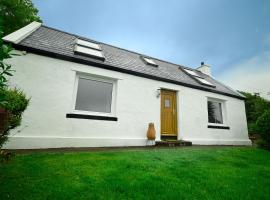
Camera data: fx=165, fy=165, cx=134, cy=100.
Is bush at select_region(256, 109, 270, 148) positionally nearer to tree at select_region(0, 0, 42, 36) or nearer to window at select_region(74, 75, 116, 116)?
window at select_region(74, 75, 116, 116)

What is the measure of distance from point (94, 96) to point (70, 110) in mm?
1199

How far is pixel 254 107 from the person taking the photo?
47.6ft

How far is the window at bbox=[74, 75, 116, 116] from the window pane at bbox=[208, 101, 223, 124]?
644 centimetres

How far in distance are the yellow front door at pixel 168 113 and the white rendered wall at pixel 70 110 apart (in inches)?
11.1

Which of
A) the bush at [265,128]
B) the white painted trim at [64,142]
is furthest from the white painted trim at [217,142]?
the white painted trim at [64,142]

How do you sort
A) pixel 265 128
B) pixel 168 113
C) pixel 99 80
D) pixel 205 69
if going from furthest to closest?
pixel 205 69 < pixel 168 113 < pixel 265 128 < pixel 99 80

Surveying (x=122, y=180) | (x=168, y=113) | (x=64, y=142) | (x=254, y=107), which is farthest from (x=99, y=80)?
(x=254, y=107)

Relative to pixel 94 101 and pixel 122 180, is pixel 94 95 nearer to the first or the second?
pixel 94 101

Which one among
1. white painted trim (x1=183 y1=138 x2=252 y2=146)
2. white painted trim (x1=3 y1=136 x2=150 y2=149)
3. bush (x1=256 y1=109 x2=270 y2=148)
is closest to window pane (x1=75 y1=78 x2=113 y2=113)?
white painted trim (x1=3 y1=136 x2=150 y2=149)

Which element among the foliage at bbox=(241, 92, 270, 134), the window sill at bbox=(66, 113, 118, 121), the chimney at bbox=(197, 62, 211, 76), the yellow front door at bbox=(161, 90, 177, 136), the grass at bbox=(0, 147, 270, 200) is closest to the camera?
the grass at bbox=(0, 147, 270, 200)

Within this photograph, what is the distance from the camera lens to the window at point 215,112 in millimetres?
10311

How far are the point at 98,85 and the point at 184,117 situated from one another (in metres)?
4.83

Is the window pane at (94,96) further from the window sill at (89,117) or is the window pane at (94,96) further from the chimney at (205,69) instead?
the chimney at (205,69)

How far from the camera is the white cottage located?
586 cm
